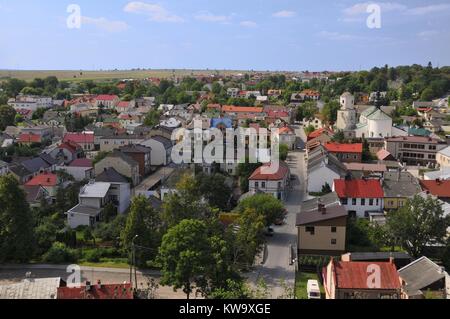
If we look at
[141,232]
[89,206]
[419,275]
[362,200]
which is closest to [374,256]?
[419,275]

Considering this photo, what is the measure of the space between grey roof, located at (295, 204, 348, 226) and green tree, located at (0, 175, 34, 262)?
22.4ft

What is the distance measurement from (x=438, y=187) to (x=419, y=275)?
25.6 feet

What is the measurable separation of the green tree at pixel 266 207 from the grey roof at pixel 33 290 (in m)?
6.20

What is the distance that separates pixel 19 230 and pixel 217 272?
5.80m

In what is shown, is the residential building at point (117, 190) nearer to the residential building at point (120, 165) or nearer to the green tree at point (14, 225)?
the residential building at point (120, 165)

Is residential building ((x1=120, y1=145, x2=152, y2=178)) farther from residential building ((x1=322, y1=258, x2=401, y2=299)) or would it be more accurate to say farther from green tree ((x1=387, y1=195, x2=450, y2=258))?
residential building ((x1=322, y1=258, x2=401, y2=299))

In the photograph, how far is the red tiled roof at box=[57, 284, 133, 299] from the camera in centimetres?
795

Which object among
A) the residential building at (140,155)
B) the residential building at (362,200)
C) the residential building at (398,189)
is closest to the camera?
the residential building at (362,200)

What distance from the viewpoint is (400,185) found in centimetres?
1664

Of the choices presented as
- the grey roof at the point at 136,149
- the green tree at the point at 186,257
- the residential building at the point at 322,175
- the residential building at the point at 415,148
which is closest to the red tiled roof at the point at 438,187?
the residential building at the point at 322,175

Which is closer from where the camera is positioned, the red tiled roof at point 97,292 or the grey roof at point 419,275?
the red tiled roof at point 97,292

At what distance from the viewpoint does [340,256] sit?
12.2 m

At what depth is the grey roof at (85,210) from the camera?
49.3ft
